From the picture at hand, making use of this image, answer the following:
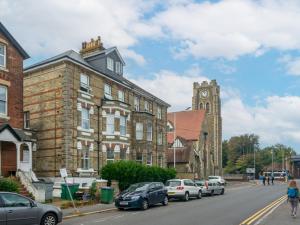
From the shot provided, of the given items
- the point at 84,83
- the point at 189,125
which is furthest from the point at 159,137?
the point at 189,125

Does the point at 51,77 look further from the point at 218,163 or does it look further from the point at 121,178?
the point at 218,163

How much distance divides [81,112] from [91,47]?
1033cm

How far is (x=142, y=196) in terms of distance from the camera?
2480 cm

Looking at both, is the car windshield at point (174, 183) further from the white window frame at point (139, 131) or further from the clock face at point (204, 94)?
the clock face at point (204, 94)

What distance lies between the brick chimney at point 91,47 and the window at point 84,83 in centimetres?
725

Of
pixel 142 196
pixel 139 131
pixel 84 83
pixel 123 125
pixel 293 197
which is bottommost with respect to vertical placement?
pixel 142 196

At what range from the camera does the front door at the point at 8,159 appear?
29.1 meters

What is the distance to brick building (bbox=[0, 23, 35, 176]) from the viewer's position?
28875 millimetres

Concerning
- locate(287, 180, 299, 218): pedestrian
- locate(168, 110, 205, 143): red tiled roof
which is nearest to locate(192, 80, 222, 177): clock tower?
locate(168, 110, 205, 143): red tiled roof

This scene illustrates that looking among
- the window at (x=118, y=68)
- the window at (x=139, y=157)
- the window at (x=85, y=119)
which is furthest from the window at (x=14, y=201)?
the window at (x=139, y=157)

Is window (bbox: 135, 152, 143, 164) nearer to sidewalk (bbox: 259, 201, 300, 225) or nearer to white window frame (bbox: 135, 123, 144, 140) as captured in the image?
white window frame (bbox: 135, 123, 144, 140)

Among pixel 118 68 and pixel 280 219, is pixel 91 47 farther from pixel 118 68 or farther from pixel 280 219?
pixel 280 219

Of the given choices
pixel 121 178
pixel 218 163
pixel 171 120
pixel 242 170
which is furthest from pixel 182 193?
pixel 242 170

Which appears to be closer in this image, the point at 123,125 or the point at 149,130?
the point at 123,125
